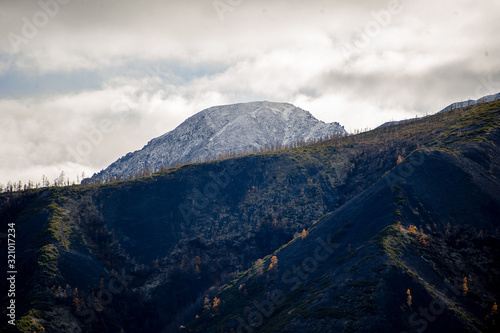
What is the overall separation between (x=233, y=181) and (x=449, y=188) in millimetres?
64326

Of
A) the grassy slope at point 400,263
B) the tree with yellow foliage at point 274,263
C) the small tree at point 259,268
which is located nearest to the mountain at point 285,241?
the grassy slope at point 400,263

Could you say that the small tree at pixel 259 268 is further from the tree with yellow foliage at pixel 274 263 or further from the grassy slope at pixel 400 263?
the tree with yellow foliage at pixel 274 263

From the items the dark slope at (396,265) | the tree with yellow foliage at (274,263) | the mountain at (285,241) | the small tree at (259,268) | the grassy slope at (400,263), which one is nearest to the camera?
the dark slope at (396,265)

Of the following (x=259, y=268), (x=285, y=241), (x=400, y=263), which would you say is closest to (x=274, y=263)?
(x=259, y=268)

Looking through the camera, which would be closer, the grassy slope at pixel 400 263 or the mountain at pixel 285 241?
the grassy slope at pixel 400 263

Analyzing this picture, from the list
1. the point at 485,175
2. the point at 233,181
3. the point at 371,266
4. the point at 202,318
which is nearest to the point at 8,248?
the point at 202,318

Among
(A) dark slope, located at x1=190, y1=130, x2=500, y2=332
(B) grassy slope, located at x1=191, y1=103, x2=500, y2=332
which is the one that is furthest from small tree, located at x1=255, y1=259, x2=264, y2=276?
(B) grassy slope, located at x1=191, y1=103, x2=500, y2=332

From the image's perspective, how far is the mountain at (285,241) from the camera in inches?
1854

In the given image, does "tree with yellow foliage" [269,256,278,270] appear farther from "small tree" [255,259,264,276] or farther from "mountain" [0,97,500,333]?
"small tree" [255,259,264,276]

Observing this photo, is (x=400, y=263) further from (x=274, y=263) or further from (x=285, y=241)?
(x=285, y=241)

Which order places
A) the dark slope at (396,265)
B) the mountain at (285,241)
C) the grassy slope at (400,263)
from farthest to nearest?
the mountain at (285,241) < the grassy slope at (400,263) < the dark slope at (396,265)

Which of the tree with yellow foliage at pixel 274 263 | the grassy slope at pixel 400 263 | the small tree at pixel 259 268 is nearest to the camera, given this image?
the grassy slope at pixel 400 263

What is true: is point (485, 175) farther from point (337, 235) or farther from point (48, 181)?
point (48, 181)

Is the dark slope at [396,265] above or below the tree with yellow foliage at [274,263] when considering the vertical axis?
below
